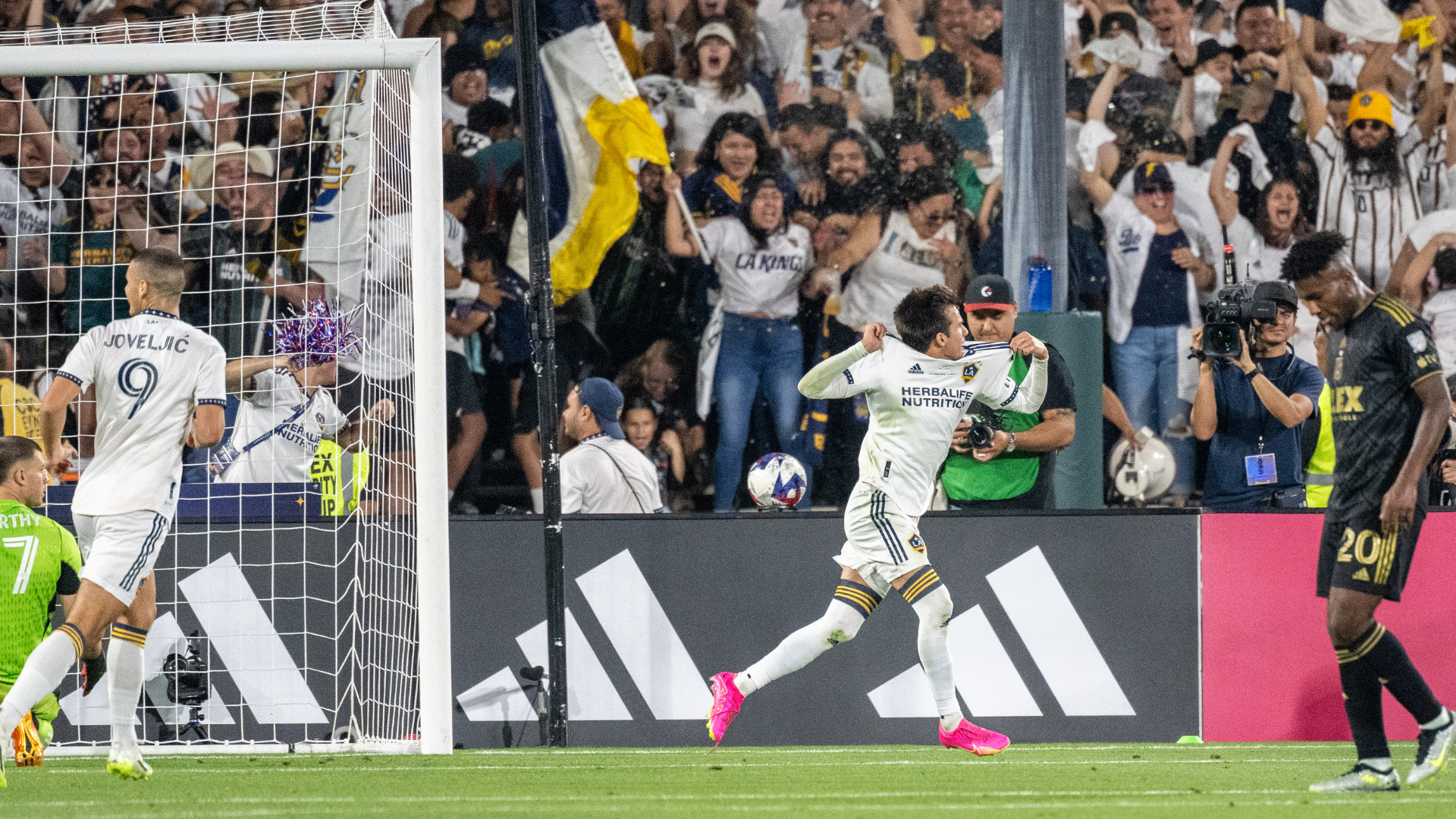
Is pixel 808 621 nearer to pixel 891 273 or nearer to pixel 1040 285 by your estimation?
pixel 1040 285

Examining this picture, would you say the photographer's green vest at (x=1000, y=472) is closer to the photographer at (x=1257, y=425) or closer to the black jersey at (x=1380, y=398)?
the photographer at (x=1257, y=425)

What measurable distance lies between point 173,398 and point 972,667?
164 inches

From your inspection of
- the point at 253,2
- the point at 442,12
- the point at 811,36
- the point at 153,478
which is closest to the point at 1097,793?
the point at 153,478

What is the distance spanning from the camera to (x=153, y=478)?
5.89m

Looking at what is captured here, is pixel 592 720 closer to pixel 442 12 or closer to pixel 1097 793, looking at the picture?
pixel 1097 793

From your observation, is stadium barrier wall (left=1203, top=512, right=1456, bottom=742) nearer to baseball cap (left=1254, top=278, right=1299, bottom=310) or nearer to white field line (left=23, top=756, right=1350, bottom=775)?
baseball cap (left=1254, top=278, right=1299, bottom=310)

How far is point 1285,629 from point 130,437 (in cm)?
549

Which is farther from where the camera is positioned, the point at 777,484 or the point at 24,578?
the point at 777,484

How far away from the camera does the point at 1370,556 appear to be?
5441mm

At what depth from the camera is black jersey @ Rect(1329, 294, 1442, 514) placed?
5.49 m

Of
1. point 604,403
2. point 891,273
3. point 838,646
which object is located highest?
point 891,273

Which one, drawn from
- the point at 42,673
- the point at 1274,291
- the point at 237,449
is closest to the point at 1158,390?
the point at 1274,291

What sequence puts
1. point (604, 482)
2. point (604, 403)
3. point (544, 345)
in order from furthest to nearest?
point (604, 403) < point (604, 482) < point (544, 345)

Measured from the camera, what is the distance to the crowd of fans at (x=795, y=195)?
10320 millimetres
